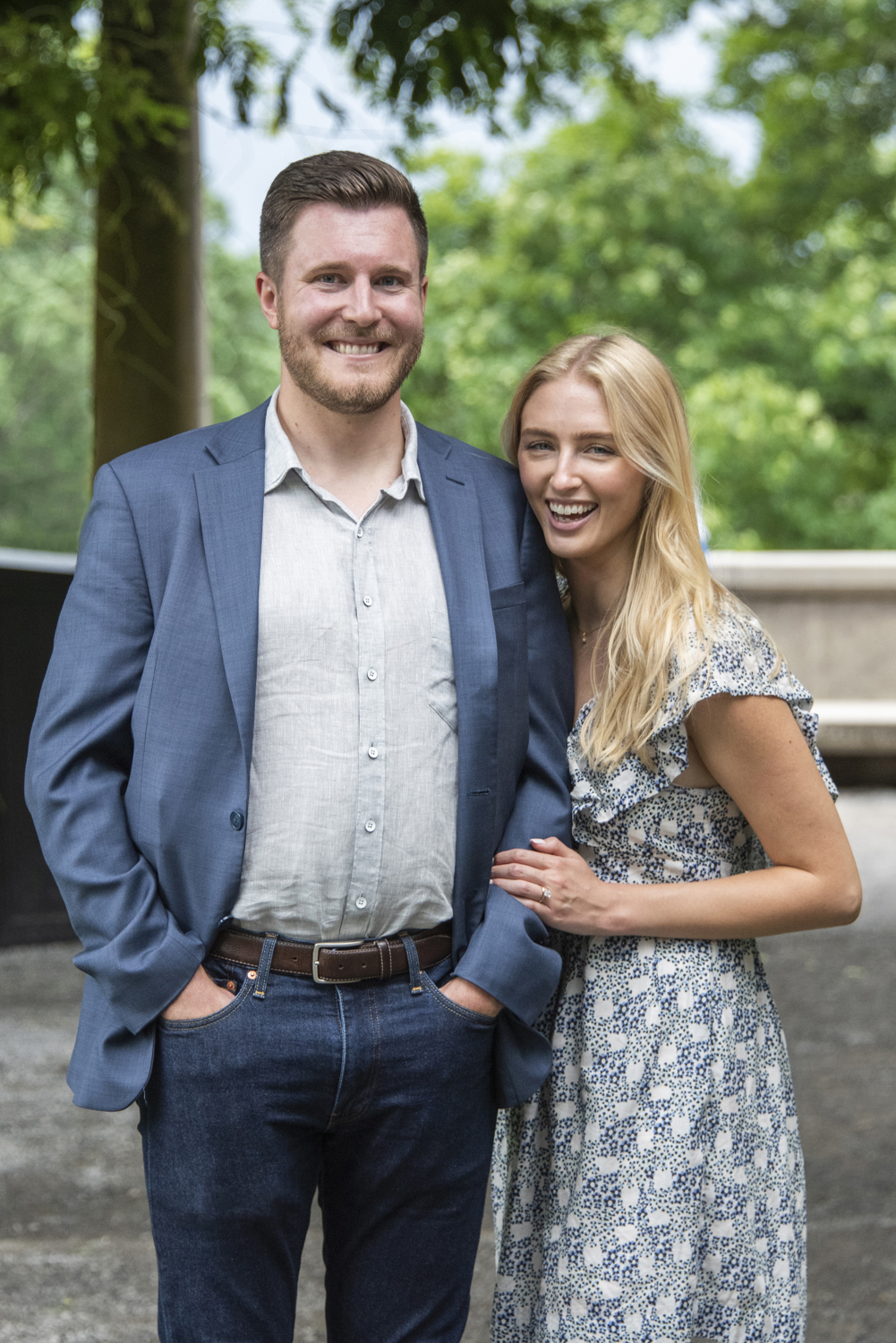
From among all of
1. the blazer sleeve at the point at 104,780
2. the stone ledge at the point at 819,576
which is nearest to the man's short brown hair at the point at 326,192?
the blazer sleeve at the point at 104,780

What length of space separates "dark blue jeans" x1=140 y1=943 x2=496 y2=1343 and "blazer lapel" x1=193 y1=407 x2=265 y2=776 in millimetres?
425

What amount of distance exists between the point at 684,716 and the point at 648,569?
272 mm

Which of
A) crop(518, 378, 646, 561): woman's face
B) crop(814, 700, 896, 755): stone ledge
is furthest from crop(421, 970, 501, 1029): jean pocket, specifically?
crop(814, 700, 896, 755): stone ledge

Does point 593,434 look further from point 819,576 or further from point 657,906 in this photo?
point 819,576

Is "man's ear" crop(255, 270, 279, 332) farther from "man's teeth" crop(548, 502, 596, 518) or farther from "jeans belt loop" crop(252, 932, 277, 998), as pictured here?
"jeans belt loop" crop(252, 932, 277, 998)

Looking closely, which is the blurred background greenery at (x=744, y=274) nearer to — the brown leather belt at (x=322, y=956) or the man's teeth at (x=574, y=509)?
the man's teeth at (x=574, y=509)

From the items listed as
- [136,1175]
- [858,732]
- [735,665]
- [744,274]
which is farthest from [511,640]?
[744,274]

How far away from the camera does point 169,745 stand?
202 cm

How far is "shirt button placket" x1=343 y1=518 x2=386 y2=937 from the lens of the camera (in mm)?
2053

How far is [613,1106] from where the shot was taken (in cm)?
222

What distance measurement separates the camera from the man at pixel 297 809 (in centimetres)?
202

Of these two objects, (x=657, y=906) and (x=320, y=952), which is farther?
(x=657, y=906)

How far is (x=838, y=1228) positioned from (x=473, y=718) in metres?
2.44

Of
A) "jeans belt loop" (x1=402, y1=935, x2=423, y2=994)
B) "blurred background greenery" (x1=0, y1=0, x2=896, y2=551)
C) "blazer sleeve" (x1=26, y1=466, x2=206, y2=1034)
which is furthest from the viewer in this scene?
"blurred background greenery" (x1=0, y1=0, x2=896, y2=551)
